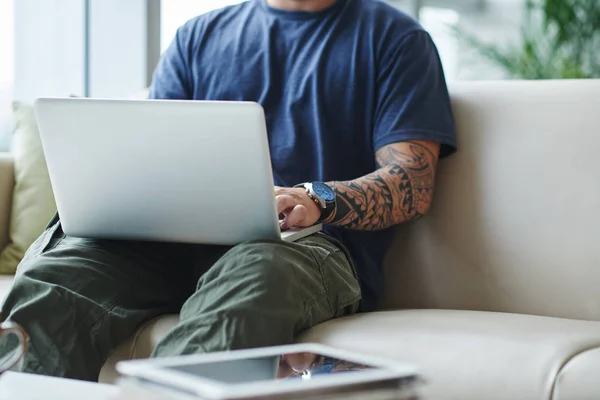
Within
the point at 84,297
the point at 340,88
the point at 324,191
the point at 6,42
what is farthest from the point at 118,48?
the point at 84,297

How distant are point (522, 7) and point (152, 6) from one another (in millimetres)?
1922

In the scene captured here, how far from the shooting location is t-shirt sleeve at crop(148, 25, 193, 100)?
190cm

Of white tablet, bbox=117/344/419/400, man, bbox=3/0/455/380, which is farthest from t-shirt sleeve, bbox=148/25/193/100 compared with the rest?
white tablet, bbox=117/344/419/400

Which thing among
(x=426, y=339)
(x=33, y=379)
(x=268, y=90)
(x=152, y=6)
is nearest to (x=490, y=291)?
(x=426, y=339)

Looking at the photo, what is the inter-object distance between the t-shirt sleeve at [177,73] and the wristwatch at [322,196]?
49 cm

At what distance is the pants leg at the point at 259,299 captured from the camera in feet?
3.72

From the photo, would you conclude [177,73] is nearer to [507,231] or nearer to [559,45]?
[507,231]

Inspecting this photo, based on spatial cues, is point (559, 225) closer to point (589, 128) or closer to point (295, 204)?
point (589, 128)

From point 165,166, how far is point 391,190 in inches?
18.8

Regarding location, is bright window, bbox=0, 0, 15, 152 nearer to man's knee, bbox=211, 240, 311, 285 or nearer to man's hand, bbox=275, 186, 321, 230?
man's hand, bbox=275, 186, 321, 230

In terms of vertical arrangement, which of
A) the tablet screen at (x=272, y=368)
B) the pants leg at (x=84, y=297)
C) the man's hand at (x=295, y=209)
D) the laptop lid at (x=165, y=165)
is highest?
the tablet screen at (x=272, y=368)

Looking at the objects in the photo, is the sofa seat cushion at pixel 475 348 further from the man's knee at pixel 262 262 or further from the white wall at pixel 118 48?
the white wall at pixel 118 48

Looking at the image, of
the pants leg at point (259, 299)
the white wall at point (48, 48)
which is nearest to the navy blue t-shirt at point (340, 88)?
the pants leg at point (259, 299)

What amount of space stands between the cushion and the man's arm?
34.5 inches
